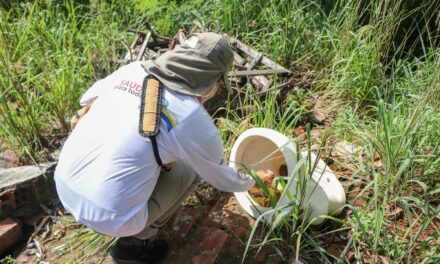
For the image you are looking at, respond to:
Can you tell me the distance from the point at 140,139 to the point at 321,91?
202 centimetres

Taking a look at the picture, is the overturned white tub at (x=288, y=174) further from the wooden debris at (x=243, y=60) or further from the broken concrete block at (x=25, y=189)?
the broken concrete block at (x=25, y=189)

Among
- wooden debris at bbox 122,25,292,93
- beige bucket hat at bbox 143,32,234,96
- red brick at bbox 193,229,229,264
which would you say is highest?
beige bucket hat at bbox 143,32,234,96

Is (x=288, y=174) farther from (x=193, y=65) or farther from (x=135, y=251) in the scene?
(x=135, y=251)

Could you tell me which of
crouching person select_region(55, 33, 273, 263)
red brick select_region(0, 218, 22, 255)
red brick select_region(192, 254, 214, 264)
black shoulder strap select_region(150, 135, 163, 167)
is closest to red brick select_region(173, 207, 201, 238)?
red brick select_region(192, 254, 214, 264)

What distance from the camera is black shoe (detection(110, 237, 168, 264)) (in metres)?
2.39

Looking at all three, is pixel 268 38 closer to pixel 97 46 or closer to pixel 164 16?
pixel 164 16

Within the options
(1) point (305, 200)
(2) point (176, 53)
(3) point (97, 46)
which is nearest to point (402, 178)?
(1) point (305, 200)

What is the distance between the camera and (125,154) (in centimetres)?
198

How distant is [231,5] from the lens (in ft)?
13.3

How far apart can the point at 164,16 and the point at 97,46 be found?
80cm

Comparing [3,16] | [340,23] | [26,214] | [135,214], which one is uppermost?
[3,16]

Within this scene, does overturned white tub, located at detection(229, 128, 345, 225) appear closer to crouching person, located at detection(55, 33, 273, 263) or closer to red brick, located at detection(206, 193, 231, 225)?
red brick, located at detection(206, 193, 231, 225)

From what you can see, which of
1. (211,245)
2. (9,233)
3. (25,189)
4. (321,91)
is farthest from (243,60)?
(9,233)

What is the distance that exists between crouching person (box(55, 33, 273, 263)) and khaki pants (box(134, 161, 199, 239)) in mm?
114
